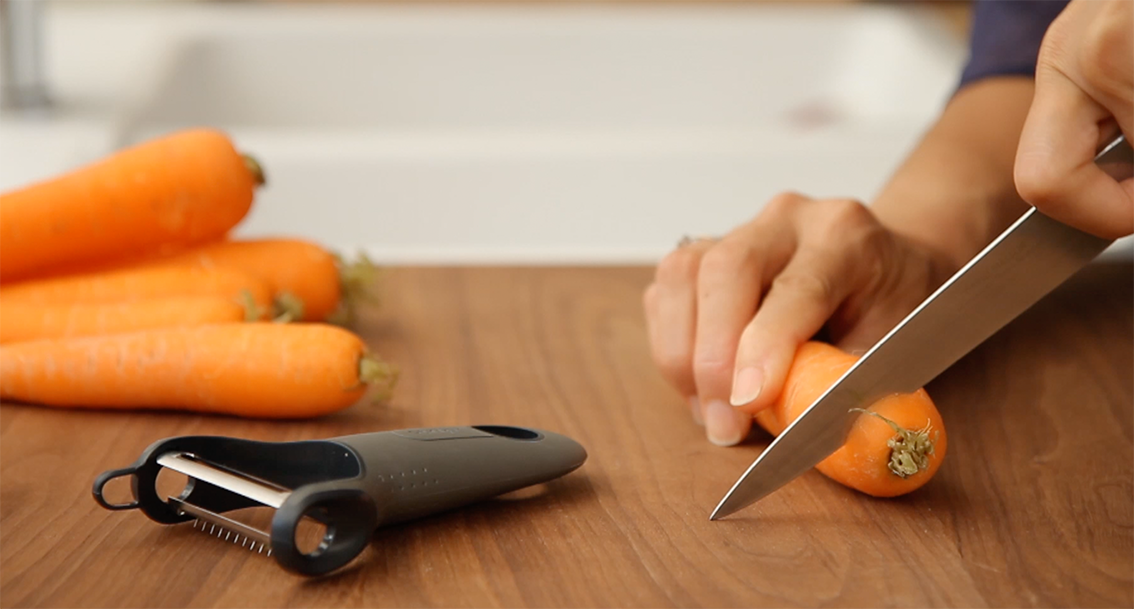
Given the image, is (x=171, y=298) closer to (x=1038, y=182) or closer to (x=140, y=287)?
(x=140, y=287)

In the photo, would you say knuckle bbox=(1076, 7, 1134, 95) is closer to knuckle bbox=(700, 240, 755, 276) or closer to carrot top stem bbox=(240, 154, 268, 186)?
knuckle bbox=(700, 240, 755, 276)

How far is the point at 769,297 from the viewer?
0.76 metres

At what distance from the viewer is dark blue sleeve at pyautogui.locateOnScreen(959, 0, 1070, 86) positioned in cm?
108

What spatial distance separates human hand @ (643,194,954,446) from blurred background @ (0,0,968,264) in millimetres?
346

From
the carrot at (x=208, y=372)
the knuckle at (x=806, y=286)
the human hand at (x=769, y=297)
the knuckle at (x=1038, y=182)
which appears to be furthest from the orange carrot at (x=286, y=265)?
the knuckle at (x=1038, y=182)

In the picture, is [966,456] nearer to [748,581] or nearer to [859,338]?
[859,338]

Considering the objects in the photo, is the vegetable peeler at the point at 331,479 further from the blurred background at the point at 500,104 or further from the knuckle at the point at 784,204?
the blurred background at the point at 500,104

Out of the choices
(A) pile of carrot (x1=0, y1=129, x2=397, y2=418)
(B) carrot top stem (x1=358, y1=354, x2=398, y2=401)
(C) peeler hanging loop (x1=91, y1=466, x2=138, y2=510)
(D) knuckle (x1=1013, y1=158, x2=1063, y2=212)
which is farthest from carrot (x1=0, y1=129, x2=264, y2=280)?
(D) knuckle (x1=1013, y1=158, x2=1063, y2=212)

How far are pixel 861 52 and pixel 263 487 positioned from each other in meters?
1.90

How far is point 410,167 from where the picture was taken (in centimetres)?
149

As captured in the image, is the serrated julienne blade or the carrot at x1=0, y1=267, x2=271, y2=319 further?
the carrot at x1=0, y1=267, x2=271, y2=319

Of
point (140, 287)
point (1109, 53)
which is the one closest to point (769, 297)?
point (1109, 53)

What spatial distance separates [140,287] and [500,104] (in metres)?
1.33

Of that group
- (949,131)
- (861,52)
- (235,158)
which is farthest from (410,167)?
(861,52)
